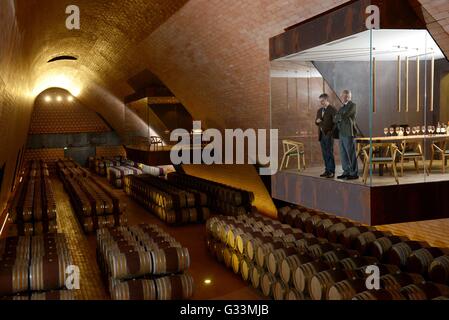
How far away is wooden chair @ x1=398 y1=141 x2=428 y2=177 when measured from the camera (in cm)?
591

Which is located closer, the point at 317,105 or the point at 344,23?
the point at 344,23

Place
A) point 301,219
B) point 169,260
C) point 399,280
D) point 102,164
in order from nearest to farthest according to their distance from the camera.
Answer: point 399,280 → point 169,260 → point 301,219 → point 102,164

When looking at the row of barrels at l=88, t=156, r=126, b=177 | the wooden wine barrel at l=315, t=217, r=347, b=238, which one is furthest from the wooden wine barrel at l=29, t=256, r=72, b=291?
the row of barrels at l=88, t=156, r=126, b=177

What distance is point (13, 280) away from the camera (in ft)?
18.0

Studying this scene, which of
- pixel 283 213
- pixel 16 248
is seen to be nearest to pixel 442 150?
pixel 283 213

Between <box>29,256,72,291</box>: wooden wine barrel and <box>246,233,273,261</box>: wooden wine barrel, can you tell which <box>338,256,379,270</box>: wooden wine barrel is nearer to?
<box>246,233,273,261</box>: wooden wine barrel

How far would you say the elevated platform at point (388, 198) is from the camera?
5344mm

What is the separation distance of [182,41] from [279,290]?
5966mm

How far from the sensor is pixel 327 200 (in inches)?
244

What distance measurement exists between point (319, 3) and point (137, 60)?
7871 mm

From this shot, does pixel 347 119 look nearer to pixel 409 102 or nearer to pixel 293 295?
pixel 409 102

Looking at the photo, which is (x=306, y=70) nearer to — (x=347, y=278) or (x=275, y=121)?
(x=275, y=121)
